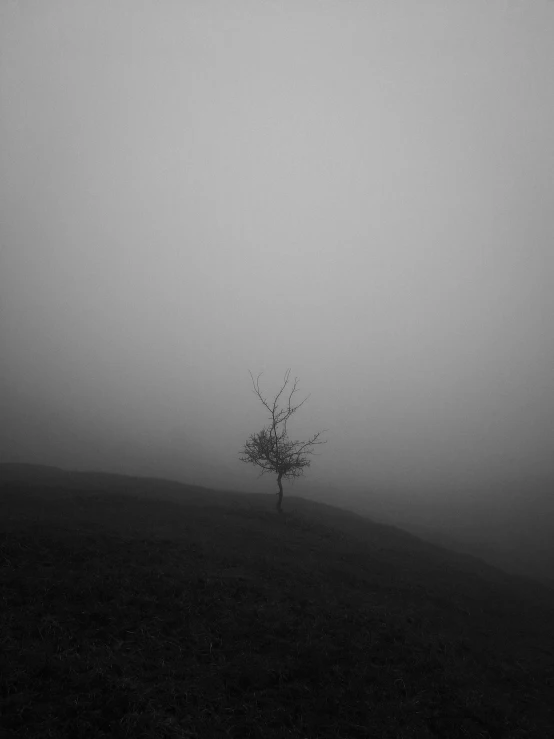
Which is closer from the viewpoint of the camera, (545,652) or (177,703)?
(177,703)

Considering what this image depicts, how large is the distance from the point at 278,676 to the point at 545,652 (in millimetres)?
18330

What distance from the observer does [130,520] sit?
26844 mm

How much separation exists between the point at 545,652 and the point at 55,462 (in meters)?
128

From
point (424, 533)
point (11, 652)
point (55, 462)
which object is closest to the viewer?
point (11, 652)

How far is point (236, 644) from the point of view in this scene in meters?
12.7

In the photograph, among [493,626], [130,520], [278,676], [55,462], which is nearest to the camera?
[278,676]

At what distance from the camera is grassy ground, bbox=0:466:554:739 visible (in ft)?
30.6

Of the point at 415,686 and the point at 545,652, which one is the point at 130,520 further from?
the point at 545,652

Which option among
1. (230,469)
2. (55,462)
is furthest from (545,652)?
(55,462)

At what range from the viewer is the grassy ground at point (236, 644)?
931 cm

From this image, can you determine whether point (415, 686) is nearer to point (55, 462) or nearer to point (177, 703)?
point (177, 703)

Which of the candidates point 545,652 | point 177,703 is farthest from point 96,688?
point 545,652

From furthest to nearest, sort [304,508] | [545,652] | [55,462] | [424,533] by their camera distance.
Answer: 1. [55,462]
2. [424,533]
3. [304,508]
4. [545,652]

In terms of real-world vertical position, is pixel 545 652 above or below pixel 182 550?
below
